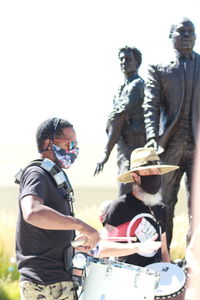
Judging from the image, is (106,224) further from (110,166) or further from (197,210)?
(110,166)

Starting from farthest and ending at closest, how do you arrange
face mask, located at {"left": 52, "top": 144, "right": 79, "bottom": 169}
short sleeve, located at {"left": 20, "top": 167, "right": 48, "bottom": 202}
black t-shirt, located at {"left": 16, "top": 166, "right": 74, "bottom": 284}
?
face mask, located at {"left": 52, "top": 144, "right": 79, "bottom": 169} < black t-shirt, located at {"left": 16, "top": 166, "right": 74, "bottom": 284} < short sleeve, located at {"left": 20, "top": 167, "right": 48, "bottom": 202}

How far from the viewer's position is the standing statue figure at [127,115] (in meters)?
8.07

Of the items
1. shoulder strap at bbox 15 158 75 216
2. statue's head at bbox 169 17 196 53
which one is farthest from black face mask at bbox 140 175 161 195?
statue's head at bbox 169 17 196 53

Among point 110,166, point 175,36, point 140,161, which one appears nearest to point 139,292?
point 140,161

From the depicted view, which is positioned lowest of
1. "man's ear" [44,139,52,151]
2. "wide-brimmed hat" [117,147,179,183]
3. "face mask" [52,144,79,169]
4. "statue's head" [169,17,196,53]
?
"wide-brimmed hat" [117,147,179,183]

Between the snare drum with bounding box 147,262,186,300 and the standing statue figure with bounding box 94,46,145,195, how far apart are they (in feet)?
11.4

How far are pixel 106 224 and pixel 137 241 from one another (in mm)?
235

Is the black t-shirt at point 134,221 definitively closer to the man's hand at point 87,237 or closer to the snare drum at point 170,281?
the snare drum at point 170,281

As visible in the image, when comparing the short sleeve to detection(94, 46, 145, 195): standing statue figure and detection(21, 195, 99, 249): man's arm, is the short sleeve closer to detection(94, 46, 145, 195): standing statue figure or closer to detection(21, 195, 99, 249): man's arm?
detection(21, 195, 99, 249): man's arm

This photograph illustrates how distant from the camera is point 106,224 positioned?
4465 millimetres

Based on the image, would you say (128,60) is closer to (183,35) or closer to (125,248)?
(183,35)

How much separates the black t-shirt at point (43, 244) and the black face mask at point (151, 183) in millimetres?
1066

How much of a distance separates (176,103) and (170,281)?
10.4ft

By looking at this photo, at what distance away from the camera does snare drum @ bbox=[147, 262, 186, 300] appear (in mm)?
4348
